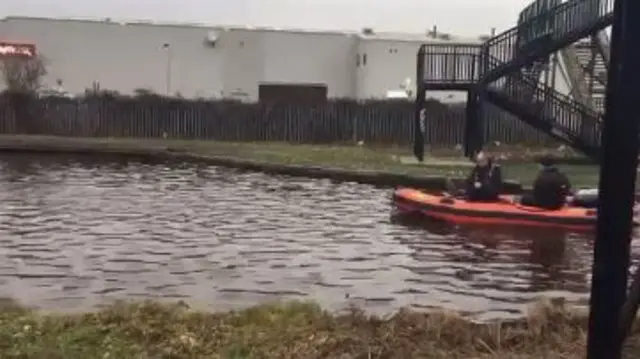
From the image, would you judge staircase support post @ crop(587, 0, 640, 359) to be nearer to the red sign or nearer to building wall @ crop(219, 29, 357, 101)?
the red sign

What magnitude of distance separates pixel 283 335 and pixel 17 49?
140 feet

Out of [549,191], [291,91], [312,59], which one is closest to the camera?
[549,191]

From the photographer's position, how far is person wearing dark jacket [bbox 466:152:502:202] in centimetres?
1903

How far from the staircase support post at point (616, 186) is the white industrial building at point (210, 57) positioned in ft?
151

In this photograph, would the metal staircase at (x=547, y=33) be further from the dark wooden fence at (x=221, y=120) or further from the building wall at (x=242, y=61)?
the building wall at (x=242, y=61)

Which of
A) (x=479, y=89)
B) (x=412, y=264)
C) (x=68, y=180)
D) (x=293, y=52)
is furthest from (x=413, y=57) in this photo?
(x=412, y=264)

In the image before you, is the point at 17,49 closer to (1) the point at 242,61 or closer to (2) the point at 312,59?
(1) the point at 242,61

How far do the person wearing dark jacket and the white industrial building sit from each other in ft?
105

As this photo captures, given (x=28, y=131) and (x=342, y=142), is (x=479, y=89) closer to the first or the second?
(x=342, y=142)

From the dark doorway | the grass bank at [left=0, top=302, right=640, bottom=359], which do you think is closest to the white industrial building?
the dark doorway

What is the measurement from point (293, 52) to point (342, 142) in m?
13.8

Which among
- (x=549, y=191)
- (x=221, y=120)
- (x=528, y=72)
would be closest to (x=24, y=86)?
(x=221, y=120)

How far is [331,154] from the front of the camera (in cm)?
3119

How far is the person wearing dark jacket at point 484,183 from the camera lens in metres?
19.0
